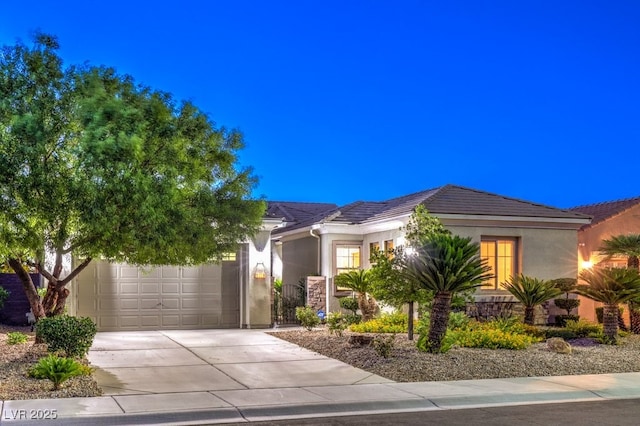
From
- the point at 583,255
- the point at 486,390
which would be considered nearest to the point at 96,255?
the point at 486,390

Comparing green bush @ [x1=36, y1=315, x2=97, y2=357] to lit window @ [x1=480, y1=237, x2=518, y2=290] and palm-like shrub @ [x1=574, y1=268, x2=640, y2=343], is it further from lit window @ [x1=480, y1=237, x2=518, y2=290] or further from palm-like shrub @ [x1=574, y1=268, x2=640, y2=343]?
lit window @ [x1=480, y1=237, x2=518, y2=290]

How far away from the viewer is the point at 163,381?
12125 millimetres

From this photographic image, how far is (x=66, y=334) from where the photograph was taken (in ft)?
42.9

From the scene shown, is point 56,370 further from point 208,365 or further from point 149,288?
point 149,288

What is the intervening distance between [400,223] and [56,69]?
37.7ft

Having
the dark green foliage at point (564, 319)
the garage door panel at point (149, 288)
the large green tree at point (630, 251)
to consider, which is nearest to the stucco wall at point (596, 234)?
the large green tree at point (630, 251)

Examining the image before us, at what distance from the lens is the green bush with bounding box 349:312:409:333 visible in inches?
728

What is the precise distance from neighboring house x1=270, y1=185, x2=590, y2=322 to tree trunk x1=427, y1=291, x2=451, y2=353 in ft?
19.7

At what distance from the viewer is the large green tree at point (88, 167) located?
11383 millimetres

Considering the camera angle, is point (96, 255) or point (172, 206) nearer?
point (172, 206)

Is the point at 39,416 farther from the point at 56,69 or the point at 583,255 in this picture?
the point at 583,255

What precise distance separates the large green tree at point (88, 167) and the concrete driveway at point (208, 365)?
81.3 inches

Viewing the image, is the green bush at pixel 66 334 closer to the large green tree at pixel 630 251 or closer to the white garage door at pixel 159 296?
the white garage door at pixel 159 296

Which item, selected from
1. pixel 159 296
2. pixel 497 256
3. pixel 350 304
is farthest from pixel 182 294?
pixel 497 256
